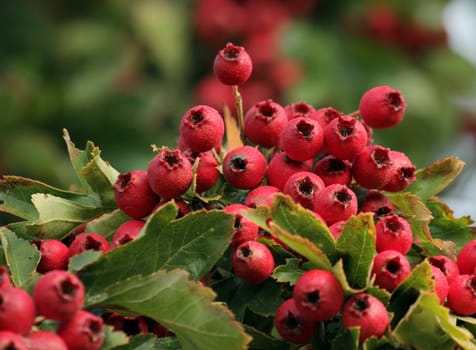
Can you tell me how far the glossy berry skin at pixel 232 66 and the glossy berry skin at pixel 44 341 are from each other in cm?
61

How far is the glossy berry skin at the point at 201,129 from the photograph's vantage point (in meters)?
1.51

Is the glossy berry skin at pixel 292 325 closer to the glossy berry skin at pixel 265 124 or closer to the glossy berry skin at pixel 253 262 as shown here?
the glossy berry skin at pixel 253 262

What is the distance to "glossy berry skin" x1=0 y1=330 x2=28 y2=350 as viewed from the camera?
1093mm

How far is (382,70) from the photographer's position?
4.52 m

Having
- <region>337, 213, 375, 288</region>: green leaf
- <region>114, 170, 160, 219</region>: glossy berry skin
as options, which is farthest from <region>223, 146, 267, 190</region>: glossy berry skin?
<region>337, 213, 375, 288</region>: green leaf

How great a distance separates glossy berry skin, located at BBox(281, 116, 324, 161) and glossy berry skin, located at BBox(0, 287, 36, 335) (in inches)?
20.0

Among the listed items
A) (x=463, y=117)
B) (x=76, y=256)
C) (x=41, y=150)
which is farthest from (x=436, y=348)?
(x=463, y=117)

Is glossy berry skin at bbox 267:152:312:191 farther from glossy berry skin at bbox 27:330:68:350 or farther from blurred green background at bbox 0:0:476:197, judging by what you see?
blurred green background at bbox 0:0:476:197

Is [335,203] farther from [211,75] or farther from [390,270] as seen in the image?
[211,75]

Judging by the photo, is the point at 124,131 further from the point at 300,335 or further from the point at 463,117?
the point at 300,335

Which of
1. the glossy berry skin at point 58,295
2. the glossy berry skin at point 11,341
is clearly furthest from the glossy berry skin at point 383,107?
the glossy berry skin at point 11,341

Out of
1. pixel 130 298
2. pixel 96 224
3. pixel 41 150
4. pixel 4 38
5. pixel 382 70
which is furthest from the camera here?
pixel 4 38

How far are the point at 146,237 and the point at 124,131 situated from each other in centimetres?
316

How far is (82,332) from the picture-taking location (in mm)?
1187
